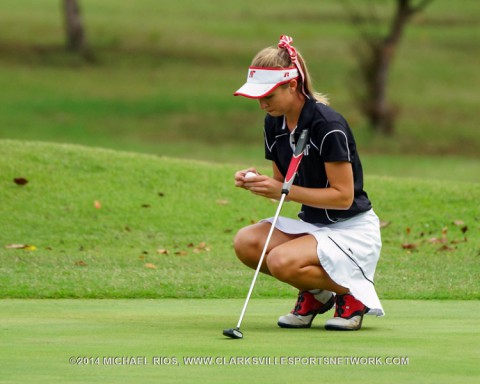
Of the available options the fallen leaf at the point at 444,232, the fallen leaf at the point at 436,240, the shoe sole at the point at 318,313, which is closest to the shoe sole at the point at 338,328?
the shoe sole at the point at 318,313

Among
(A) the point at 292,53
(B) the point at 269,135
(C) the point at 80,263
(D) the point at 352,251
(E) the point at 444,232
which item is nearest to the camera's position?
(A) the point at 292,53

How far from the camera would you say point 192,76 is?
39.2 m

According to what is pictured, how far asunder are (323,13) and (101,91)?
1783cm

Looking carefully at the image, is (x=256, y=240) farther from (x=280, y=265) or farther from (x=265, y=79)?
(x=265, y=79)

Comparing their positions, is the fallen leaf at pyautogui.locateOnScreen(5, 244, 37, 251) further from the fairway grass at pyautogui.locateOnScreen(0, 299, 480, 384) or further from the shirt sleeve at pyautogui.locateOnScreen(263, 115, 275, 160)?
the shirt sleeve at pyautogui.locateOnScreen(263, 115, 275, 160)

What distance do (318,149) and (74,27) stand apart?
3256 cm

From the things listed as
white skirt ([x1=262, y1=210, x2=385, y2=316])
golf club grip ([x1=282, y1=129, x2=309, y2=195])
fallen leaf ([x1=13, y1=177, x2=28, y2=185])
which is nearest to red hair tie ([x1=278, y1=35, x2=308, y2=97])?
golf club grip ([x1=282, y1=129, x2=309, y2=195])

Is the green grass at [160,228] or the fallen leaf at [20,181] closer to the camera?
the green grass at [160,228]

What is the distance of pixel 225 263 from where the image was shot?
11.2 m

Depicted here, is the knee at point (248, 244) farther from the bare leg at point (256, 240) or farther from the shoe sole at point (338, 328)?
the shoe sole at point (338, 328)

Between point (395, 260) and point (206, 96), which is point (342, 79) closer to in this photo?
point (206, 96)

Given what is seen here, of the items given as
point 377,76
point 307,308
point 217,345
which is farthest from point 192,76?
point 217,345

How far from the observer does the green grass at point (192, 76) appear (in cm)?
3262

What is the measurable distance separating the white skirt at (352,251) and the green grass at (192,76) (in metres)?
20.8
